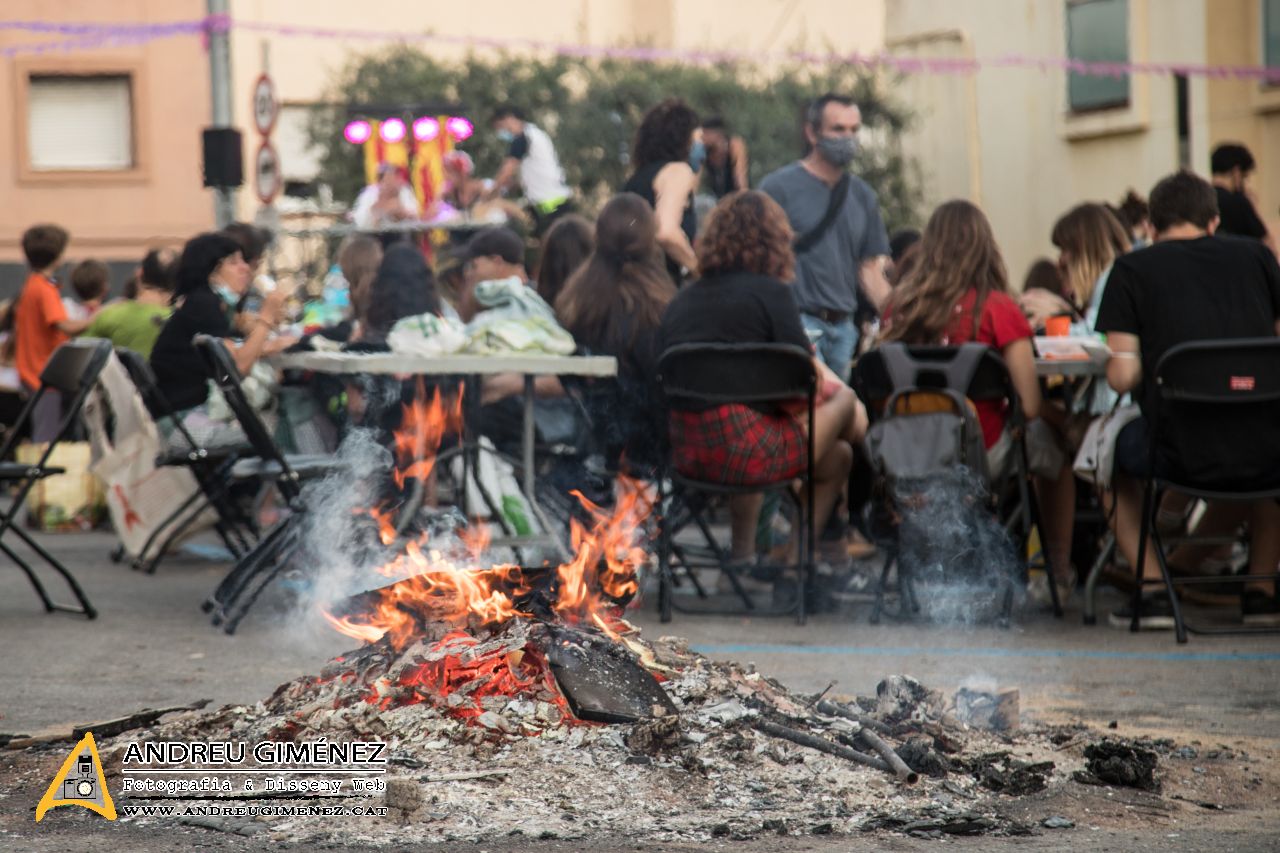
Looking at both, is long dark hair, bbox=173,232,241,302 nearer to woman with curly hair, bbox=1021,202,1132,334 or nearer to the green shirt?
the green shirt

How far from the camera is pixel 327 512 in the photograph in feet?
29.3

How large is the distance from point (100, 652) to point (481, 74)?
18.9 metres

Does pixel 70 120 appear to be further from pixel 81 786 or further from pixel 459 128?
pixel 81 786

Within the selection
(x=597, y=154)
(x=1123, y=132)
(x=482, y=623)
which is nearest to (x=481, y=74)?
(x=597, y=154)

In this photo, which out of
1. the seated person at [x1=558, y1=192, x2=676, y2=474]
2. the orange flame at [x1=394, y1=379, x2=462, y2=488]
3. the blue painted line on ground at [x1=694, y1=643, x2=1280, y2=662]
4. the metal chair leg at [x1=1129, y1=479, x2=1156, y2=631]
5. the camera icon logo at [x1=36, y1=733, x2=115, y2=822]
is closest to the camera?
the camera icon logo at [x1=36, y1=733, x2=115, y2=822]

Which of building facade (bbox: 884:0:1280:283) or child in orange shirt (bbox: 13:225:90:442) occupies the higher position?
building facade (bbox: 884:0:1280:283)

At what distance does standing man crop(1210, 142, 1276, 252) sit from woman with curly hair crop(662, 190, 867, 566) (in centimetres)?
334

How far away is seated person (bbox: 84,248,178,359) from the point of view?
12000 mm

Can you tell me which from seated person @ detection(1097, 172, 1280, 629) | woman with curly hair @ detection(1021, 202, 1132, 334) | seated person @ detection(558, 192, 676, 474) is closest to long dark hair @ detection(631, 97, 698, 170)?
seated person @ detection(558, 192, 676, 474)

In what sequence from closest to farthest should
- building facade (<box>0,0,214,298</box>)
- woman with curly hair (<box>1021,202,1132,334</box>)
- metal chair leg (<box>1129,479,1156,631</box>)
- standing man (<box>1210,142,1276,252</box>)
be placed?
metal chair leg (<box>1129,479,1156,631</box>)
woman with curly hair (<box>1021,202,1132,334</box>)
standing man (<box>1210,142,1276,252</box>)
building facade (<box>0,0,214,298</box>)

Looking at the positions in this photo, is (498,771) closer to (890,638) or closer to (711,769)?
(711,769)

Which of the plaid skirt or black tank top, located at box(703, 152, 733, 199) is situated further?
black tank top, located at box(703, 152, 733, 199)

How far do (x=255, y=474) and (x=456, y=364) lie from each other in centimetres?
103

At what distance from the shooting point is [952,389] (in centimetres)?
855
